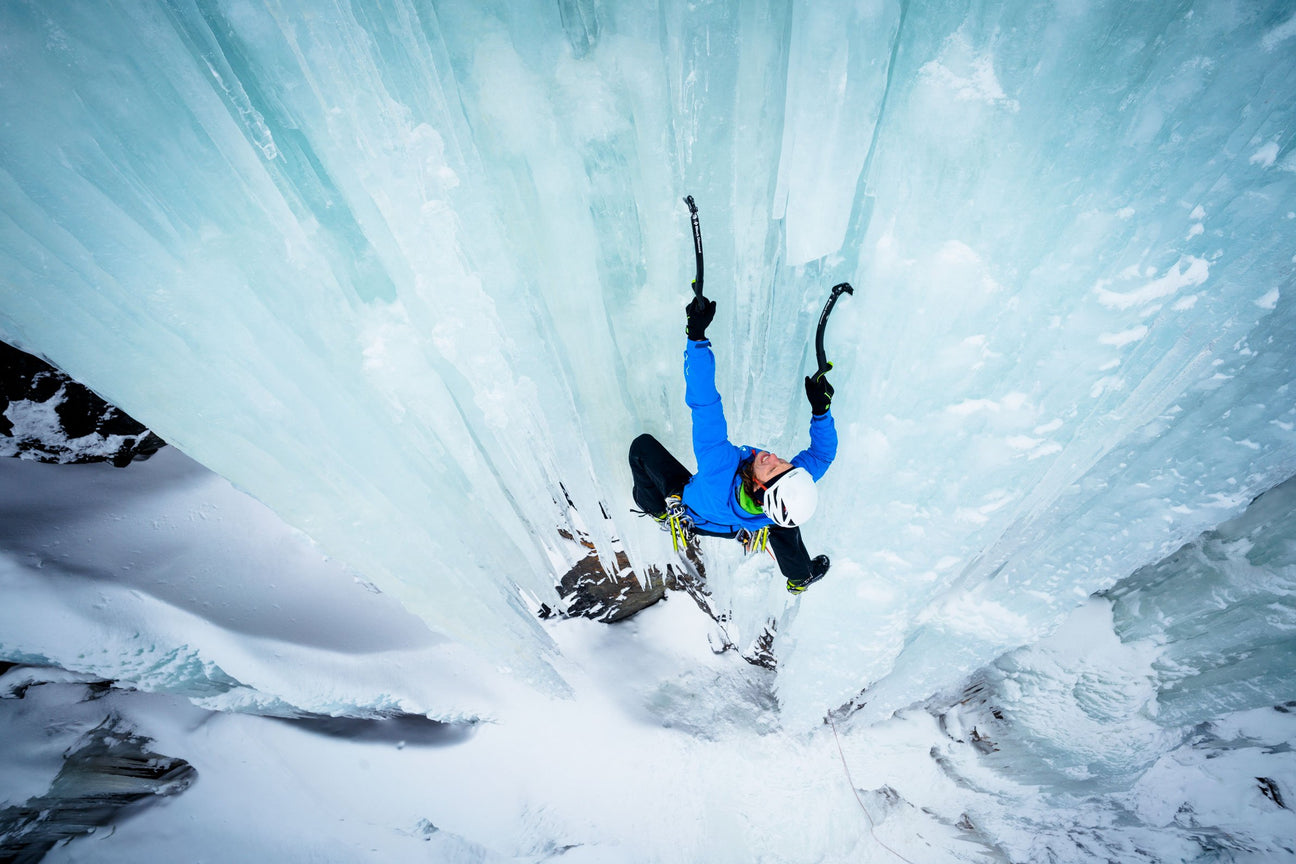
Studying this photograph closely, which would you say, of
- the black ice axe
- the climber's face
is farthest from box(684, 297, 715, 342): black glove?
the climber's face

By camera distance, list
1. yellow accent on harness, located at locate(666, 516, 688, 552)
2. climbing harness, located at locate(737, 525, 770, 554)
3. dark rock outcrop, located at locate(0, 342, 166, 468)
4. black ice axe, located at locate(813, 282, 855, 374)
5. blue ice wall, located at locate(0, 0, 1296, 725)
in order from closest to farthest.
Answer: blue ice wall, located at locate(0, 0, 1296, 725) → black ice axe, located at locate(813, 282, 855, 374) → climbing harness, located at locate(737, 525, 770, 554) → yellow accent on harness, located at locate(666, 516, 688, 552) → dark rock outcrop, located at locate(0, 342, 166, 468)

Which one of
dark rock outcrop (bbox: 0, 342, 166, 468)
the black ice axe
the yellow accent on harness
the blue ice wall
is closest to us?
the blue ice wall

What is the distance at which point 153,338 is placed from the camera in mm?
1839

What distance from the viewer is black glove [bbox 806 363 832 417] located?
195 centimetres

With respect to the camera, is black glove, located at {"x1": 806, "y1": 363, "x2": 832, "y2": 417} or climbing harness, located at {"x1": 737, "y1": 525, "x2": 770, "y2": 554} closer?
black glove, located at {"x1": 806, "y1": 363, "x2": 832, "y2": 417}

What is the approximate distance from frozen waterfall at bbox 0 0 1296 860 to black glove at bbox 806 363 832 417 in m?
0.17

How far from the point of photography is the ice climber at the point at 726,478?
1935 millimetres

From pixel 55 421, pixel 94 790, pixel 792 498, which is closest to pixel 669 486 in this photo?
pixel 792 498

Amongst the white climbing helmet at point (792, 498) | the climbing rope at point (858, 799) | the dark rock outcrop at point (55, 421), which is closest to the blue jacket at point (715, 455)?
the white climbing helmet at point (792, 498)

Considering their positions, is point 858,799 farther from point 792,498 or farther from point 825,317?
point 825,317

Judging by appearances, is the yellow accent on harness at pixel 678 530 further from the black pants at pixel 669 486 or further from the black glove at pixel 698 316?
the black glove at pixel 698 316

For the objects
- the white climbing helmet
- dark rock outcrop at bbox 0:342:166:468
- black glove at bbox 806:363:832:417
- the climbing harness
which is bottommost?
the white climbing helmet

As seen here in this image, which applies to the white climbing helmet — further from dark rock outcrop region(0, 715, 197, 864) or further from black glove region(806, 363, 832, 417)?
dark rock outcrop region(0, 715, 197, 864)

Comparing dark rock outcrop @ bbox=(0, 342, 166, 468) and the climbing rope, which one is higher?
dark rock outcrop @ bbox=(0, 342, 166, 468)
